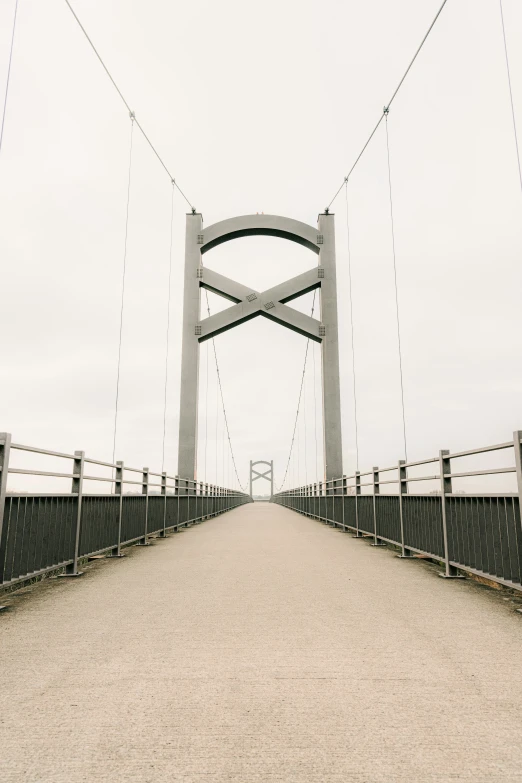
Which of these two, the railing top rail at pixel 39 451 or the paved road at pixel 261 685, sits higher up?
the railing top rail at pixel 39 451

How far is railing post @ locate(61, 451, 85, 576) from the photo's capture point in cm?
439

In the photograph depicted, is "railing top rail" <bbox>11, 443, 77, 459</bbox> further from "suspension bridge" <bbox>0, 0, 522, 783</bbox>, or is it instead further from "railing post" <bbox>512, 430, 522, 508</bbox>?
"railing post" <bbox>512, 430, 522, 508</bbox>

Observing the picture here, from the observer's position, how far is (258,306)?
51.8ft

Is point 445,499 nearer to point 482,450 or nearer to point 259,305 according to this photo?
point 482,450

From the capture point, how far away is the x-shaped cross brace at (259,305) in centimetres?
1566

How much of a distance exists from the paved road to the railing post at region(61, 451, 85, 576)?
655 mm

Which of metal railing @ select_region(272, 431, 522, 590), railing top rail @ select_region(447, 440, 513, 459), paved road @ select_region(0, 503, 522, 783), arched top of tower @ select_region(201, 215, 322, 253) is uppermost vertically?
arched top of tower @ select_region(201, 215, 322, 253)

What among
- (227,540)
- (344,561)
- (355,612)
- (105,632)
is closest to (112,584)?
(105,632)

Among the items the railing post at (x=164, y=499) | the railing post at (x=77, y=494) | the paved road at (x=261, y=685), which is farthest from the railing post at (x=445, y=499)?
the railing post at (x=164, y=499)

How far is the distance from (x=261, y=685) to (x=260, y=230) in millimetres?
15782

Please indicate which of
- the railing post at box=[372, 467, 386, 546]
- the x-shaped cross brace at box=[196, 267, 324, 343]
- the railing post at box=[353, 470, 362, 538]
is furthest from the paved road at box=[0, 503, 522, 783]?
the x-shaped cross brace at box=[196, 267, 324, 343]

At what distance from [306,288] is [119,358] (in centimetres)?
725

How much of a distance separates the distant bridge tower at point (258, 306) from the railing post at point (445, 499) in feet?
31.4

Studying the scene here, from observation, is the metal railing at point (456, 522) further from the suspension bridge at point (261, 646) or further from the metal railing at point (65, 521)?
the metal railing at point (65, 521)
